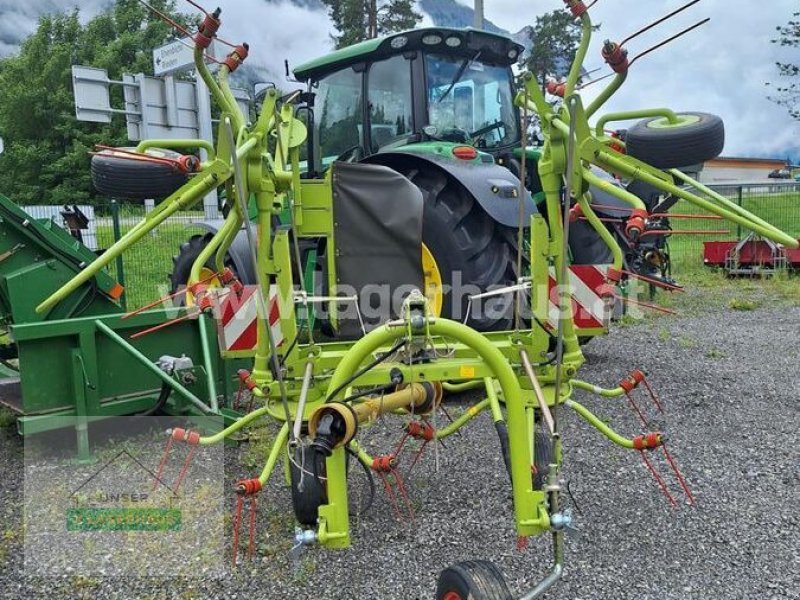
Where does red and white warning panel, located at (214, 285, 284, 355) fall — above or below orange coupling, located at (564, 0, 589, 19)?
below

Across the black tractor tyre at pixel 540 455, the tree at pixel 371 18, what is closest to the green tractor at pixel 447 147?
the black tractor tyre at pixel 540 455

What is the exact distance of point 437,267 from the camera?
166 inches

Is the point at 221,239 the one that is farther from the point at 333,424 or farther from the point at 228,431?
the point at 333,424

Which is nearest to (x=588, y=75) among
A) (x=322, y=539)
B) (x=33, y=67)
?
(x=322, y=539)

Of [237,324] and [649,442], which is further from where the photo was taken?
[237,324]

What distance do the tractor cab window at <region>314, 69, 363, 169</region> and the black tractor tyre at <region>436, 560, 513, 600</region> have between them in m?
3.90

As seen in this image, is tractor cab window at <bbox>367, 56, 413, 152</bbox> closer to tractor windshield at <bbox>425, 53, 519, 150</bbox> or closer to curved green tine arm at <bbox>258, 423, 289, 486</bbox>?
tractor windshield at <bbox>425, 53, 519, 150</bbox>

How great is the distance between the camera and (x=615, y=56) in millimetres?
2209

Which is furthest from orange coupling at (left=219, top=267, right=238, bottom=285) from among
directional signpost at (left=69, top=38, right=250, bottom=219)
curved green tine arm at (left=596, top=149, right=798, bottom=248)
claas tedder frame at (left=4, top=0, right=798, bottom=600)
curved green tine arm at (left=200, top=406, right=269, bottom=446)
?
directional signpost at (left=69, top=38, right=250, bottom=219)

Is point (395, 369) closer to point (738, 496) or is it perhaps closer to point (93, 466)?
point (738, 496)

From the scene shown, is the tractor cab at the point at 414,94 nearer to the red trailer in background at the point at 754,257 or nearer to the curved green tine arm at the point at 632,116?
the curved green tine arm at the point at 632,116

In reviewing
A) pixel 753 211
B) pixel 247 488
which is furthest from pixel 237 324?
pixel 753 211

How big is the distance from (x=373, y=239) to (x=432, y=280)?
3.24 ft

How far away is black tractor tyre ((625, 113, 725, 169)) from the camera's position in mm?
2170
